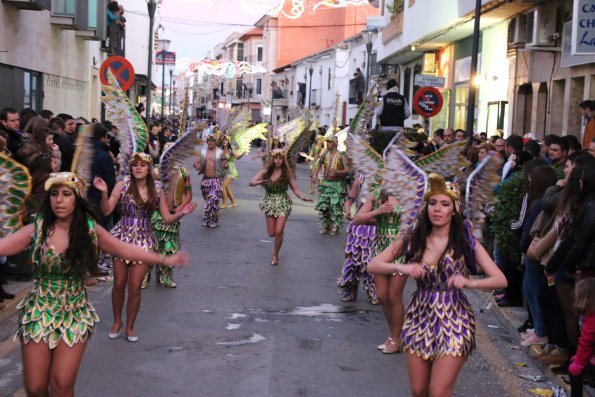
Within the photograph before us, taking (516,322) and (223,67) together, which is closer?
(516,322)

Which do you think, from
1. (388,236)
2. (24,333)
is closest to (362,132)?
(388,236)

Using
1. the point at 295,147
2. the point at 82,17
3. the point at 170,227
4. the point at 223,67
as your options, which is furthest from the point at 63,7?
the point at 223,67

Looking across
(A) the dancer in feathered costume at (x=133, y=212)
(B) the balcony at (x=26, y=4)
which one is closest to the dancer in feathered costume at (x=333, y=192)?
(B) the balcony at (x=26, y=4)

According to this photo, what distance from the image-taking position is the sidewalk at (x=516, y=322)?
269 inches

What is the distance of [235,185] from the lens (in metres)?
28.2

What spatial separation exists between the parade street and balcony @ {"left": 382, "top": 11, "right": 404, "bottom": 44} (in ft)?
72.8

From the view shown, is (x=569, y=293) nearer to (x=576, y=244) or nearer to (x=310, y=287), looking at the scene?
(x=576, y=244)

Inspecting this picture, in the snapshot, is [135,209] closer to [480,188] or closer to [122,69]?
[480,188]

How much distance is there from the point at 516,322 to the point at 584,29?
4.75m

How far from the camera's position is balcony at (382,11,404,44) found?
1287 inches

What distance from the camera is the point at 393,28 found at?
34.3 metres

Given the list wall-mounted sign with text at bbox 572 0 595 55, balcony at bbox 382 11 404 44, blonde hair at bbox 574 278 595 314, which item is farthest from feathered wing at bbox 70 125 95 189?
balcony at bbox 382 11 404 44

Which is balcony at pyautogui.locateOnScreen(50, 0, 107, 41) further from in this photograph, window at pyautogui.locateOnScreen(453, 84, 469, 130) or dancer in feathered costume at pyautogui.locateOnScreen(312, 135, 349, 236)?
window at pyautogui.locateOnScreen(453, 84, 469, 130)

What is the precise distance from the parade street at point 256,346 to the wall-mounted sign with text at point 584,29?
3.70m
